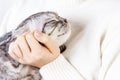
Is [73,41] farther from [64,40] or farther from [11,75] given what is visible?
[11,75]

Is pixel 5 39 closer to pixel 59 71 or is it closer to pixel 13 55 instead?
pixel 13 55

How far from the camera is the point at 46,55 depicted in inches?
29.0

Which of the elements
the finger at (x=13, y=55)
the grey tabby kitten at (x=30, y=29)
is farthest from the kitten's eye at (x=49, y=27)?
the finger at (x=13, y=55)

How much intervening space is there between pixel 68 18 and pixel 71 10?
0.09ft

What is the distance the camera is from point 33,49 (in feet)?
2.35

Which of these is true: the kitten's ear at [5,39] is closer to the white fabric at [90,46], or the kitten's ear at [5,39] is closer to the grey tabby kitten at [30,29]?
the grey tabby kitten at [30,29]

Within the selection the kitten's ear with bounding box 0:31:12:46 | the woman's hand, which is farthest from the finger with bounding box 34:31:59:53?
the kitten's ear with bounding box 0:31:12:46

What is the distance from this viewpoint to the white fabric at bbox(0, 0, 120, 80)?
730 mm

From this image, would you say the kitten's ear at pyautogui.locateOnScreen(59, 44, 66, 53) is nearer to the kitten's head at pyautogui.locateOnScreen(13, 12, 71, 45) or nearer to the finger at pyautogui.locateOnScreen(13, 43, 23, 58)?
the kitten's head at pyautogui.locateOnScreen(13, 12, 71, 45)

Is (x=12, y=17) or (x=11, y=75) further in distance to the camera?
(x=12, y=17)

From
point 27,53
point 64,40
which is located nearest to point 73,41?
point 64,40

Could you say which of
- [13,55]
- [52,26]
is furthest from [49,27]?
[13,55]

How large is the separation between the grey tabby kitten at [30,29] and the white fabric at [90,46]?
0.13 feet

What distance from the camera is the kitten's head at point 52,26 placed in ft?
2.45
